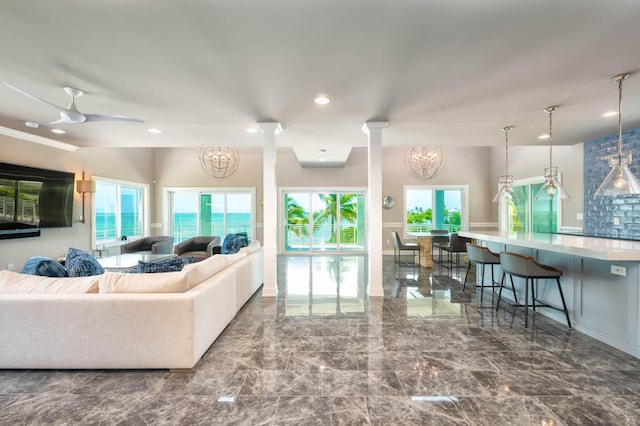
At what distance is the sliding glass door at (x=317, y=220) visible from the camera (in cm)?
870

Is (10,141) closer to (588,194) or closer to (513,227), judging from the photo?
(588,194)

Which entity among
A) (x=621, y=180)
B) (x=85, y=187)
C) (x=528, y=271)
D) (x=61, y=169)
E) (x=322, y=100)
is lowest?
(x=528, y=271)

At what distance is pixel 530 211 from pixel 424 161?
9.28 feet

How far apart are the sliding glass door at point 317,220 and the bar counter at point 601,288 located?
18.1 ft

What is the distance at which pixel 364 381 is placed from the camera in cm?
215

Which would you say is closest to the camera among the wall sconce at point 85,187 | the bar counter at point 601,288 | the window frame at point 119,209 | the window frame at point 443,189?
the bar counter at point 601,288

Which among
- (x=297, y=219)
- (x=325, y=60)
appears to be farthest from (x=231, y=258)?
(x=297, y=219)

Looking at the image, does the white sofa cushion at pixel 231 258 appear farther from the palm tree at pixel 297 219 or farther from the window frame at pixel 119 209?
the palm tree at pixel 297 219

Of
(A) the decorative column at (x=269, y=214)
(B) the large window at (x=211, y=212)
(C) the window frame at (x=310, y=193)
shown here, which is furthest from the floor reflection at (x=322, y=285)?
(B) the large window at (x=211, y=212)

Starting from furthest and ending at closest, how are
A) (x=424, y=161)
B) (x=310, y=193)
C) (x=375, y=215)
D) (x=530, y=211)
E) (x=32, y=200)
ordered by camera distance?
(x=310, y=193) → (x=424, y=161) → (x=530, y=211) → (x=32, y=200) → (x=375, y=215)

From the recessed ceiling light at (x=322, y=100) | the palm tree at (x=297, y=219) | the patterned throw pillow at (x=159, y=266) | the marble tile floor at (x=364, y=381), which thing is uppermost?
the recessed ceiling light at (x=322, y=100)

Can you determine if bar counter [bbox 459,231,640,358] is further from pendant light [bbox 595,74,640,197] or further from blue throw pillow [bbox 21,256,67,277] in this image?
blue throw pillow [bbox 21,256,67,277]

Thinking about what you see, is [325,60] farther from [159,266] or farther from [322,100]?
[159,266]

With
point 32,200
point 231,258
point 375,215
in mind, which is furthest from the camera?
point 32,200
